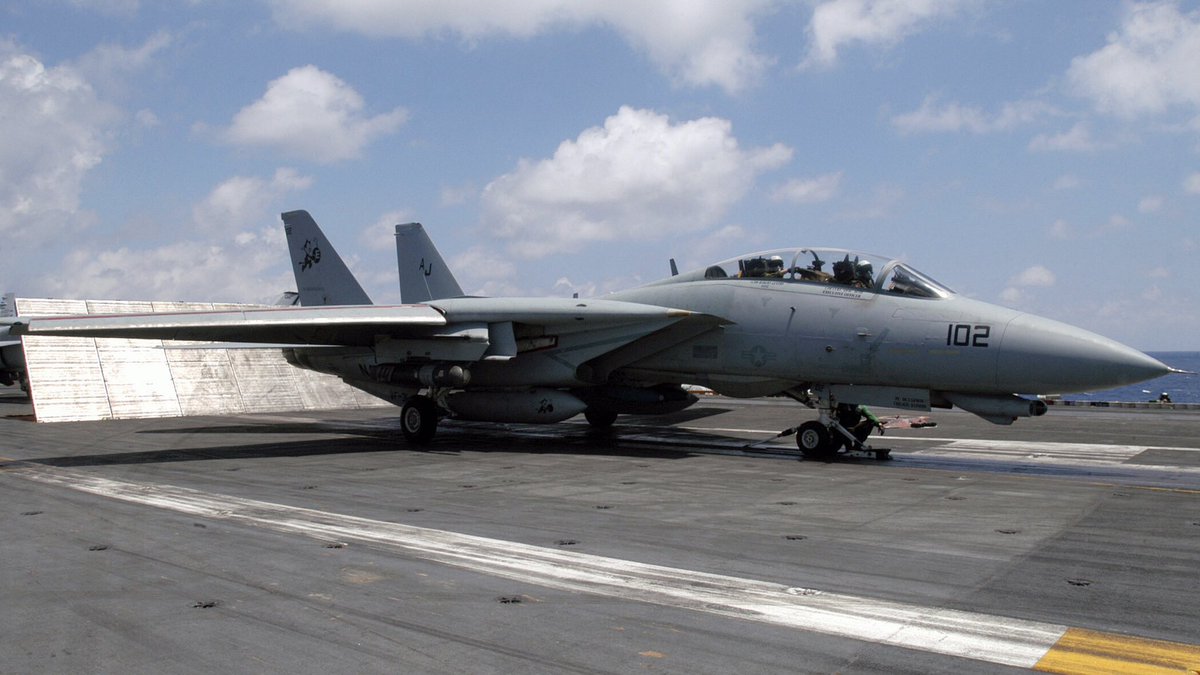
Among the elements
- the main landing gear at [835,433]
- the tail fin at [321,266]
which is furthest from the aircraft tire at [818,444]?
the tail fin at [321,266]

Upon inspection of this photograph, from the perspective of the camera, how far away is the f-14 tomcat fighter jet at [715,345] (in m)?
11.9

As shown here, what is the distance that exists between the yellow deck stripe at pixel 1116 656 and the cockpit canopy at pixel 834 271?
877 cm

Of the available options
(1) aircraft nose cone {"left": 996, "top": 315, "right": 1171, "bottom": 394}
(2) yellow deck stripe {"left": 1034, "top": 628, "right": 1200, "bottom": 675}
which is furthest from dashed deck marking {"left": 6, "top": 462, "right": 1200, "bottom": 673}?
(1) aircraft nose cone {"left": 996, "top": 315, "right": 1171, "bottom": 394}

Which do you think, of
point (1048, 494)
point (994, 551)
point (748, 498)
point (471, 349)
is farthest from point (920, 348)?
point (471, 349)

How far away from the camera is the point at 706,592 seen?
5570mm

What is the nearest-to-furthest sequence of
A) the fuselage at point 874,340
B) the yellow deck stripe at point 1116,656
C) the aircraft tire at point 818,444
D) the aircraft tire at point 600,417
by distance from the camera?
the yellow deck stripe at point 1116,656 < the fuselage at point 874,340 < the aircraft tire at point 818,444 < the aircraft tire at point 600,417

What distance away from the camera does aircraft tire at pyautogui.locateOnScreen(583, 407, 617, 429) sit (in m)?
18.3

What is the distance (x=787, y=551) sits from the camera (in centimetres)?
677

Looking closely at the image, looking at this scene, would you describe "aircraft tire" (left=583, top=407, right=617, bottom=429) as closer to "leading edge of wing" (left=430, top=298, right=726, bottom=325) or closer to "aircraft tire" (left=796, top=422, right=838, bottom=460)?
"leading edge of wing" (left=430, top=298, right=726, bottom=325)

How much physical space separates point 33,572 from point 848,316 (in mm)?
10510

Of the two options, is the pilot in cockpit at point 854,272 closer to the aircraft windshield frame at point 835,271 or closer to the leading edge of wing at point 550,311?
the aircraft windshield frame at point 835,271

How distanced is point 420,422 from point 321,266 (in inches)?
250

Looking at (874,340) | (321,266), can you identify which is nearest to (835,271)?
(874,340)

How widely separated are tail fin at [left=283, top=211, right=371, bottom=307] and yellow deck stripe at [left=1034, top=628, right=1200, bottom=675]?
59.1ft
